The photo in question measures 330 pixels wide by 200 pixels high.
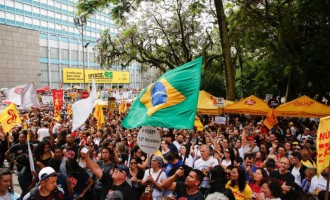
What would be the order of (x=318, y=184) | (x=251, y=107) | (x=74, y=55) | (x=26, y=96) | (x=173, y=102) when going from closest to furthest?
(x=173, y=102)
(x=318, y=184)
(x=26, y=96)
(x=251, y=107)
(x=74, y=55)

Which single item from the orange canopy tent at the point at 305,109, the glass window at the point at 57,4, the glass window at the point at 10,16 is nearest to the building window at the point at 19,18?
the glass window at the point at 10,16

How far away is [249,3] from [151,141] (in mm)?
13165

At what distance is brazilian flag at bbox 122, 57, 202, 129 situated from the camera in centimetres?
490

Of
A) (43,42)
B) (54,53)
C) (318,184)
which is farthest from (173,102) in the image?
(54,53)

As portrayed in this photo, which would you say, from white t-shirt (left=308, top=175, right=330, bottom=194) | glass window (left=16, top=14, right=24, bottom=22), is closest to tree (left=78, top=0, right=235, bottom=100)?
white t-shirt (left=308, top=175, right=330, bottom=194)

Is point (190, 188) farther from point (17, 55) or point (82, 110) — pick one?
point (17, 55)

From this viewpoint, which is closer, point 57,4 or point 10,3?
point 10,3

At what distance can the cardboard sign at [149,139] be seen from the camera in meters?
5.14

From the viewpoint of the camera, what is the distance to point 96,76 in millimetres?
66625

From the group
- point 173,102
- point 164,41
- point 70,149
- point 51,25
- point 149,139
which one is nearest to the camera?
point 173,102

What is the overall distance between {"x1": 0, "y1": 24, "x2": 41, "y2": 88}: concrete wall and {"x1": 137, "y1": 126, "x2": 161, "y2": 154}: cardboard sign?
41275 mm

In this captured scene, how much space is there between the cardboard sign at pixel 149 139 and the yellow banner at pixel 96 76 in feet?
193

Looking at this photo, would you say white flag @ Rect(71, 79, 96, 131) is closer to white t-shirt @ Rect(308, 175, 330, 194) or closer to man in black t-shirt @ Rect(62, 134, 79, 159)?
man in black t-shirt @ Rect(62, 134, 79, 159)

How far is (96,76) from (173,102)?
63162 millimetres
